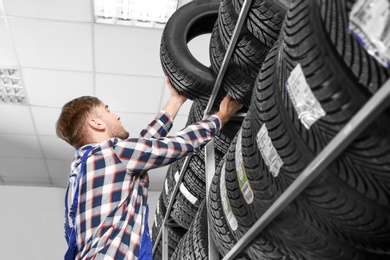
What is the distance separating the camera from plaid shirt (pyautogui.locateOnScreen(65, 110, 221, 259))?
1.50 meters

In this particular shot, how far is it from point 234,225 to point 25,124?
3.86 m

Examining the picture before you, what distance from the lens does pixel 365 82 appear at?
655mm

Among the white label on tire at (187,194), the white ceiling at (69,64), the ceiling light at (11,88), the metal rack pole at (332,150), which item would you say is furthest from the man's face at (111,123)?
the ceiling light at (11,88)

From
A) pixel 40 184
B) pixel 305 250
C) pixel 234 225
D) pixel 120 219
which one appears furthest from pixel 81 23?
pixel 40 184

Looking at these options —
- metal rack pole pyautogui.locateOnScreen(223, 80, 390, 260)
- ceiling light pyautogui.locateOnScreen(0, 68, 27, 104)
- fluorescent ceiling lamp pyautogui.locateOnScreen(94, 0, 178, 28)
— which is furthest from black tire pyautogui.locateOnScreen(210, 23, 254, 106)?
ceiling light pyautogui.locateOnScreen(0, 68, 27, 104)

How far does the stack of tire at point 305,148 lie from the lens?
68cm

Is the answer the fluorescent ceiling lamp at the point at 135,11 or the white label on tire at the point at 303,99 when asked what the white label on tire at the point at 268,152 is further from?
the fluorescent ceiling lamp at the point at 135,11

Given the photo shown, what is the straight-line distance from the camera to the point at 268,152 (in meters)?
0.94

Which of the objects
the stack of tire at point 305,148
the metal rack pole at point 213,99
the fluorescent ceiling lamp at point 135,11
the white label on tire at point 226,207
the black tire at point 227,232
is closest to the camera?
the stack of tire at point 305,148

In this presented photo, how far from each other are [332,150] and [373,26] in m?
0.20

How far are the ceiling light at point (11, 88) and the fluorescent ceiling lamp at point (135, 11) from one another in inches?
42.7

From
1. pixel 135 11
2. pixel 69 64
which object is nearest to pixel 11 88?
pixel 69 64

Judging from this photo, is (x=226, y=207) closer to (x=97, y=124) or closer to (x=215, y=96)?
(x=215, y=96)

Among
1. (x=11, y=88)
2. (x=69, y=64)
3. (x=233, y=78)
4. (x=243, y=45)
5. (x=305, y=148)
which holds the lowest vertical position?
(x=11, y=88)
